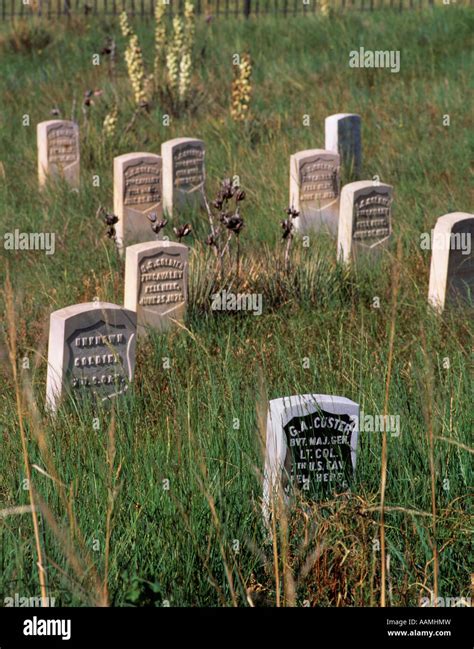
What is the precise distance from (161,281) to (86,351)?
1.33 m

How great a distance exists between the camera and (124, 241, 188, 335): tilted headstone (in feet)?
21.7

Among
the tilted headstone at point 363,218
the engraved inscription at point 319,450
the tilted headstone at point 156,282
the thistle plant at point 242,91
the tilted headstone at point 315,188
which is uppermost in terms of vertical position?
the thistle plant at point 242,91

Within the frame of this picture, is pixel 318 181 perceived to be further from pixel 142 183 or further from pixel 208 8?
pixel 208 8

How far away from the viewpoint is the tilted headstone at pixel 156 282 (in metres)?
6.62

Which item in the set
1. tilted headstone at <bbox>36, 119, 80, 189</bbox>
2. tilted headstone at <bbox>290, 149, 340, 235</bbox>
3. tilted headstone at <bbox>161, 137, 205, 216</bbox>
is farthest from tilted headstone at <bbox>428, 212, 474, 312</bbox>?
tilted headstone at <bbox>36, 119, 80, 189</bbox>

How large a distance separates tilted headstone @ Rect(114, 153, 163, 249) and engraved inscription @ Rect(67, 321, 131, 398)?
349 centimetres

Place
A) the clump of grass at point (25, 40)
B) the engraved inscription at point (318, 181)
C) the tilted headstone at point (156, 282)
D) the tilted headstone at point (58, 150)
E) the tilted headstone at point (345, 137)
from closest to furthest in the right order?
the tilted headstone at point (156, 282), the engraved inscription at point (318, 181), the tilted headstone at point (345, 137), the tilted headstone at point (58, 150), the clump of grass at point (25, 40)

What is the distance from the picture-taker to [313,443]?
3965mm

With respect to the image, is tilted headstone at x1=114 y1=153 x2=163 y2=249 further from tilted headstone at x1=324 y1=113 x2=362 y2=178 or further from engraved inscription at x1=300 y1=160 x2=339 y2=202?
tilted headstone at x1=324 y1=113 x2=362 y2=178

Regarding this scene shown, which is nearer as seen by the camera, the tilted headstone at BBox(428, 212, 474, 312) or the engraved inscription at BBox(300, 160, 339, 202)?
the tilted headstone at BBox(428, 212, 474, 312)

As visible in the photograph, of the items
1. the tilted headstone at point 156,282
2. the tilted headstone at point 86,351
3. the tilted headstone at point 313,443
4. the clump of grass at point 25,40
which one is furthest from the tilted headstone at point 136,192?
the clump of grass at point 25,40

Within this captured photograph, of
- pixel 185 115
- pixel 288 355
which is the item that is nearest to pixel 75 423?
pixel 288 355

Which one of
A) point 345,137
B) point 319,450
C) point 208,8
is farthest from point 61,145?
point 208,8

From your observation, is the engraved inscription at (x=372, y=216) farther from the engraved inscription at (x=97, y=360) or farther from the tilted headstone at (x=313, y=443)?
the tilted headstone at (x=313, y=443)
